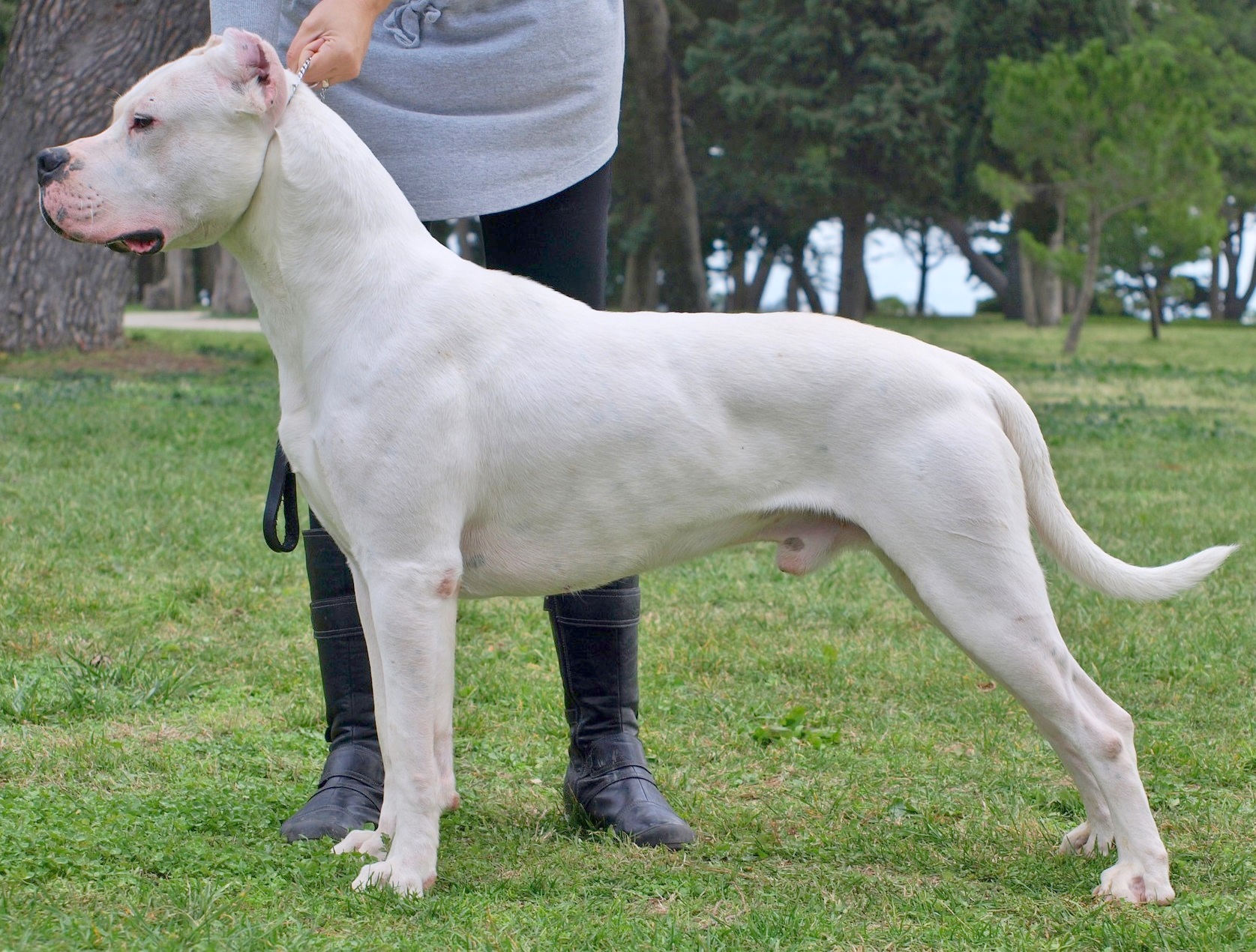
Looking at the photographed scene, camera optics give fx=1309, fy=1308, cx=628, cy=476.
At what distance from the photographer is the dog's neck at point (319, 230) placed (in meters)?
2.72

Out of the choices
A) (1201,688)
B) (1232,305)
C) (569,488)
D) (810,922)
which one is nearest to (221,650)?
(569,488)

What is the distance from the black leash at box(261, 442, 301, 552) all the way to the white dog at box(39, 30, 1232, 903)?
0.45 meters

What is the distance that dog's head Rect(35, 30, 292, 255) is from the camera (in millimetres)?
2625

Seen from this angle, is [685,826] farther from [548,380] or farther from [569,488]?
[548,380]

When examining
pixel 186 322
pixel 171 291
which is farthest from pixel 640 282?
pixel 171 291

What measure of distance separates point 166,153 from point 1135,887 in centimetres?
250

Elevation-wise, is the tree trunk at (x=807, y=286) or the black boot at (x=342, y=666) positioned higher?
the tree trunk at (x=807, y=286)

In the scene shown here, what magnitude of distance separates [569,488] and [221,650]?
7.27 ft

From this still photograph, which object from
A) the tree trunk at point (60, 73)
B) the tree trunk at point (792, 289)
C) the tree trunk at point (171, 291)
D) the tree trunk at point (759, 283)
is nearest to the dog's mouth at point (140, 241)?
the tree trunk at point (60, 73)

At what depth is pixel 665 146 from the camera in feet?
64.4

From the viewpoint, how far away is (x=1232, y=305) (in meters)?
44.1

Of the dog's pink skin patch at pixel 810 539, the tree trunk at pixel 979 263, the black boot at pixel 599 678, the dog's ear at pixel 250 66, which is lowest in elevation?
the black boot at pixel 599 678

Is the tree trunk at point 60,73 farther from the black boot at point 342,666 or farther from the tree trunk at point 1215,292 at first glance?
the tree trunk at point 1215,292

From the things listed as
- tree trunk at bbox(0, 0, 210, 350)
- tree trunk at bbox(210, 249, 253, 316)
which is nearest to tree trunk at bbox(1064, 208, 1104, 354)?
tree trunk at bbox(0, 0, 210, 350)
